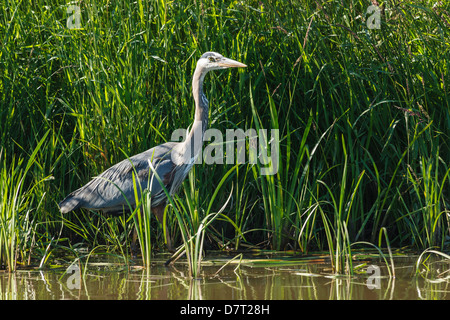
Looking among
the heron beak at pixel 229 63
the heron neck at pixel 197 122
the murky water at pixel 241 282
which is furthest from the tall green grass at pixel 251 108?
the murky water at pixel 241 282

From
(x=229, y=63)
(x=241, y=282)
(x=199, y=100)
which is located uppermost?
(x=229, y=63)

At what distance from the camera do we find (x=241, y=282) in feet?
11.5

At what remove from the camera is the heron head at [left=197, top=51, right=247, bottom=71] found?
14.3 feet

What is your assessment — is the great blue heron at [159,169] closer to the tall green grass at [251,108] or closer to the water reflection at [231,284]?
the tall green grass at [251,108]

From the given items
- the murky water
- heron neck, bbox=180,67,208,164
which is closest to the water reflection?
the murky water

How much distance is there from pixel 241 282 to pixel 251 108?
1.53 m

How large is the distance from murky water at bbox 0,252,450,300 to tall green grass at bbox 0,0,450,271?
45cm

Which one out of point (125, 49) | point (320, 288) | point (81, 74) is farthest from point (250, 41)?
point (320, 288)

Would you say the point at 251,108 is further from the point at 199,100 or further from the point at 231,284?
the point at 231,284

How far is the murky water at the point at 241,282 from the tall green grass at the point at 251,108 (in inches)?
17.6

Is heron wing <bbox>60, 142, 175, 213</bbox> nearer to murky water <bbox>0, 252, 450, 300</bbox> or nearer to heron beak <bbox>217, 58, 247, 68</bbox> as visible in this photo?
murky water <bbox>0, 252, 450, 300</bbox>

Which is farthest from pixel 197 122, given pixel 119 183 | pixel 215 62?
pixel 119 183

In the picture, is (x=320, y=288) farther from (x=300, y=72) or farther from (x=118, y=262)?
(x=300, y=72)

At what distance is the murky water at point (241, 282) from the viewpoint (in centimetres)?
322
